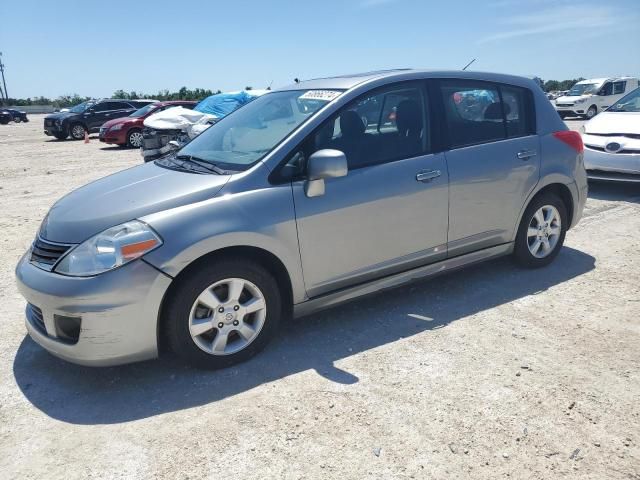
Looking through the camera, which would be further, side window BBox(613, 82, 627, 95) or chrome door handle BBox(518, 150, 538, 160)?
side window BBox(613, 82, 627, 95)

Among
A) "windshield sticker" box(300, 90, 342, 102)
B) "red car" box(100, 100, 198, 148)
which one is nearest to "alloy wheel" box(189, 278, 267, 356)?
"windshield sticker" box(300, 90, 342, 102)

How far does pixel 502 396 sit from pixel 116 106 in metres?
21.8

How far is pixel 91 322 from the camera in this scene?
2.87 meters

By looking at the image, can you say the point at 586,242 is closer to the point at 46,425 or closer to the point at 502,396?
the point at 502,396

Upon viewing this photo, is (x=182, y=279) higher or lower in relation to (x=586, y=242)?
higher

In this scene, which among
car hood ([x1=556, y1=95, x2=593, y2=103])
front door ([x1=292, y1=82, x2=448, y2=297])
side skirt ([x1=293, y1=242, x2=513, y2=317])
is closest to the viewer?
front door ([x1=292, y1=82, x2=448, y2=297])

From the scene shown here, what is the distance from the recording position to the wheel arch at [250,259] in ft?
9.90

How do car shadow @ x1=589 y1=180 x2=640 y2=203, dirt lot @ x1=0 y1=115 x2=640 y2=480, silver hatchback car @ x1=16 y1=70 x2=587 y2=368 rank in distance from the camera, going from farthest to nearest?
1. car shadow @ x1=589 y1=180 x2=640 y2=203
2. silver hatchback car @ x1=16 y1=70 x2=587 y2=368
3. dirt lot @ x1=0 y1=115 x2=640 y2=480

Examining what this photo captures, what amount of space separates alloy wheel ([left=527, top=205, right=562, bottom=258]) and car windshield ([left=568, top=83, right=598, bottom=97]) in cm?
2302

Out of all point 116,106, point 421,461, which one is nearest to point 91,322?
point 421,461

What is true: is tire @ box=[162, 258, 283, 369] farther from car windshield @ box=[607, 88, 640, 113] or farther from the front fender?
car windshield @ box=[607, 88, 640, 113]

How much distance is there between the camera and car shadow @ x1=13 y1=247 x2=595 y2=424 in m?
2.98

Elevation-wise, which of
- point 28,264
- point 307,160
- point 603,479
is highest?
point 307,160

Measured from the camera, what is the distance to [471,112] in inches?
165
